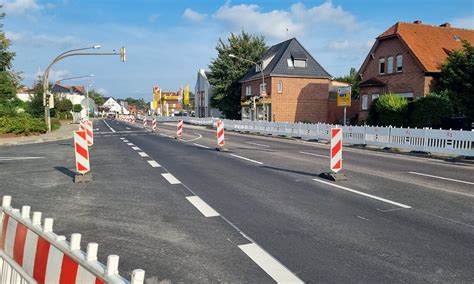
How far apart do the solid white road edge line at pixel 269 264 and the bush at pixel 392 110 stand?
89.2 feet

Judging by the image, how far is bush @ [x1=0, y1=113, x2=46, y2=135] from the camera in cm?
2592

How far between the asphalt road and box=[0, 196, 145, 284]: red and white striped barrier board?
3.96ft

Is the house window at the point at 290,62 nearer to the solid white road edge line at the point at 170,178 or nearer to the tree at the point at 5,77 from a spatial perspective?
the tree at the point at 5,77

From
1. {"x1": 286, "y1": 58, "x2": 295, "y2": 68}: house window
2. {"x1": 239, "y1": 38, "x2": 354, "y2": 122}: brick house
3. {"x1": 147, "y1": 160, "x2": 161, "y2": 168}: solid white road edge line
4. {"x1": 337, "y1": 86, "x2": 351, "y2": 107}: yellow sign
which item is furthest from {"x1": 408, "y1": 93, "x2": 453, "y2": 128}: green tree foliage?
{"x1": 286, "y1": 58, "x2": 295, "y2": 68}: house window

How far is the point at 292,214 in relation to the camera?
20.5ft

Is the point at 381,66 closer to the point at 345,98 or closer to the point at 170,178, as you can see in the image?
the point at 345,98

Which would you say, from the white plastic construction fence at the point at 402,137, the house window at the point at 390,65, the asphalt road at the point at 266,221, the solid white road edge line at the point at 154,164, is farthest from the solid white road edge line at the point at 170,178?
the house window at the point at 390,65

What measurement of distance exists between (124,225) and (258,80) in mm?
47149

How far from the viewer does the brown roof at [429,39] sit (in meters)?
34.6

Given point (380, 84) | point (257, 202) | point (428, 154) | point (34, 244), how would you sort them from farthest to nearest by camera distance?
point (380, 84)
point (428, 154)
point (257, 202)
point (34, 244)

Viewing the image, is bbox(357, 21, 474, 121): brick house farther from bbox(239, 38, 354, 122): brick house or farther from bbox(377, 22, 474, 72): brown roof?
bbox(239, 38, 354, 122): brick house

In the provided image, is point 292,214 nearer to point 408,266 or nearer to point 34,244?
point 408,266

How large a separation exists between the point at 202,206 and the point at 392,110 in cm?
2667

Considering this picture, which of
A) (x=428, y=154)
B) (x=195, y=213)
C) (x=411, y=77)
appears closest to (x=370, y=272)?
(x=195, y=213)
